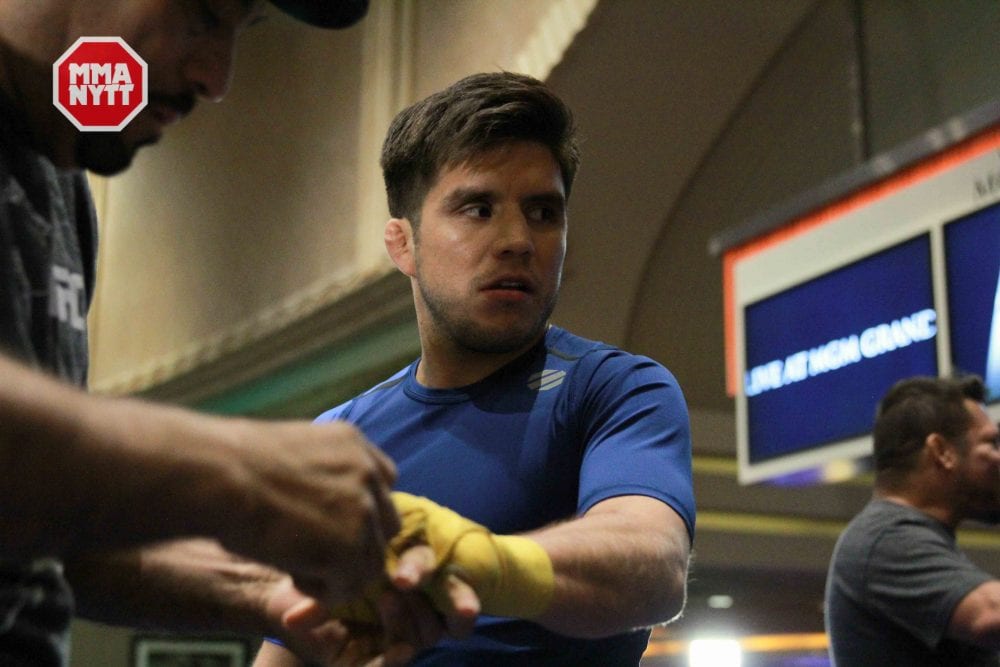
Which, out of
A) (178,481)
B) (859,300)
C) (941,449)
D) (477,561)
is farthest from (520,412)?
(859,300)

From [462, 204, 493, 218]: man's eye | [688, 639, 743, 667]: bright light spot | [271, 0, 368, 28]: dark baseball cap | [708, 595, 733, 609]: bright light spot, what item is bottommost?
[688, 639, 743, 667]: bright light spot

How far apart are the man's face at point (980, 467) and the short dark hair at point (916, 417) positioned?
0.02 m

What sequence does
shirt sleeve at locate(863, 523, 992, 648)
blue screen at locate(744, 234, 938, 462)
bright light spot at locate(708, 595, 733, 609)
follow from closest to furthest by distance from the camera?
shirt sleeve at locate(863, 523, 992, 648), blue screen at locate(744, 234, 938, 462), bright light spot at locate(708, 595, 733, 609)

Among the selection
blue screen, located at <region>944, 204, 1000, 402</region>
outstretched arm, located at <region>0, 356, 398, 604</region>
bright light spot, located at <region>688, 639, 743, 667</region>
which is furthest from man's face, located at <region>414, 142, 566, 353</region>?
bright light spot, located at <region>688, 639, 743, 667</region>

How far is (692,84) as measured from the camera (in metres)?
4.23

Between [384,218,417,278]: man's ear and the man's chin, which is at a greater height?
[384,218,417,278]: man's ear

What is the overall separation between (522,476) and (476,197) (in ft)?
1.06

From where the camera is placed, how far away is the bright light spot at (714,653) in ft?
14.4

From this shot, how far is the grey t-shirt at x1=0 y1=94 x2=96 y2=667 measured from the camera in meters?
1.00

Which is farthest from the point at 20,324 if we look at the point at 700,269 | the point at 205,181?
the point at 205,181

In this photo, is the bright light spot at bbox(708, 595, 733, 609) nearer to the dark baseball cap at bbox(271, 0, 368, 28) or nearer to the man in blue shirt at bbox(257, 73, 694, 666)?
the man in blue shirt at bbox(257, 73, 694, 666)

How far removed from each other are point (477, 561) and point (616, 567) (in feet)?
0.56

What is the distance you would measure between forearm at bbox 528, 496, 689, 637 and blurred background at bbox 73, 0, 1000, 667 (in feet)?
8.87

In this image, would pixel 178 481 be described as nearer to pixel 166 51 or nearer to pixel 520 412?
pixel 166 51
